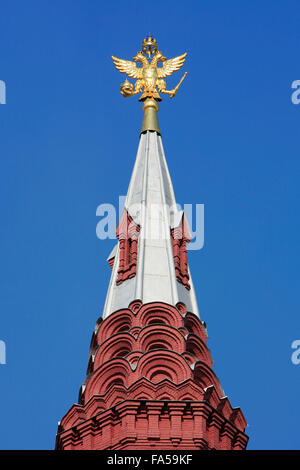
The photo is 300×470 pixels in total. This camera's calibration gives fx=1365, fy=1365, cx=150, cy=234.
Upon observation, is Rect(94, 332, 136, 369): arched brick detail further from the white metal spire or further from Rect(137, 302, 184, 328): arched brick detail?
the white metal spire

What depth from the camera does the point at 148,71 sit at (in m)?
55.8

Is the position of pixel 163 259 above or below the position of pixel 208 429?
above

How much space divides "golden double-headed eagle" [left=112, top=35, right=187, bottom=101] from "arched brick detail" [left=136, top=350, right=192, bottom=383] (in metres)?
15.6

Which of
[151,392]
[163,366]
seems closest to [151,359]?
[163,366]

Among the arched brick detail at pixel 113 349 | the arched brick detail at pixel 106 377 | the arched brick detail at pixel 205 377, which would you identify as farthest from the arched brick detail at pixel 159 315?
A: the arched brick detail at pixel 106 377

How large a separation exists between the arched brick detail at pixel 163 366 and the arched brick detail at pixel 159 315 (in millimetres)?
1705

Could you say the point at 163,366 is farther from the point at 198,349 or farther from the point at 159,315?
the point at 159,315

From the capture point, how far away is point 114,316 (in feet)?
147

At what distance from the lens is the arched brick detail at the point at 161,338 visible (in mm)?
43406

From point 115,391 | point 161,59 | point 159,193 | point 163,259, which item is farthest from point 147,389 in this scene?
point 161,59

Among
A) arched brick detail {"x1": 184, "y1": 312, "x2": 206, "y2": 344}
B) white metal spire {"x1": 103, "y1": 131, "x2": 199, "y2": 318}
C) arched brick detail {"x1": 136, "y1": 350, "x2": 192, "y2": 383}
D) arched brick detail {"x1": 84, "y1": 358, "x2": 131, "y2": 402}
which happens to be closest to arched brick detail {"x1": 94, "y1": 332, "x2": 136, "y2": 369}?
arched brick detail {"x1": 84, "y1": 358, "x2": 131, "y2": 402}

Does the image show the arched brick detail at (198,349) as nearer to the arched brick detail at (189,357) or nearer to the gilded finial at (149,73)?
the arched brick detail at (189,357)
